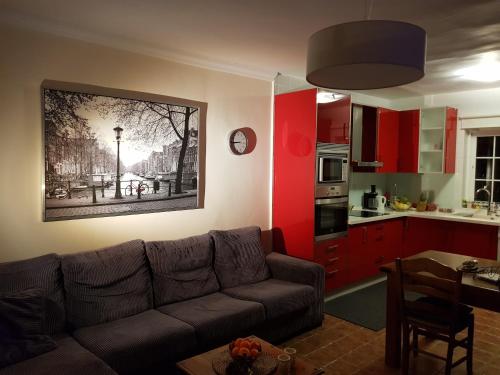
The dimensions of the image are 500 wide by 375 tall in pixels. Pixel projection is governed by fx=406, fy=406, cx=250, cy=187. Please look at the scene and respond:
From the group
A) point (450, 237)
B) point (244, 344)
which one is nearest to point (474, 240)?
point (450, 237)

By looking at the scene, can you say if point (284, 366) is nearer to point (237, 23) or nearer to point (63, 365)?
point (63, 365)

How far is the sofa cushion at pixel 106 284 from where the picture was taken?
2713 millimetres

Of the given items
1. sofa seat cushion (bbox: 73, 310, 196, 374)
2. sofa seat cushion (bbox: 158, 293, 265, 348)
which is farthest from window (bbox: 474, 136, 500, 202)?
sofa seat cushion (bbox: 73, 310, 196, 374)

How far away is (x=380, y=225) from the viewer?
4.84 metres

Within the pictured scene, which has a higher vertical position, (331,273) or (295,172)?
(295,172)

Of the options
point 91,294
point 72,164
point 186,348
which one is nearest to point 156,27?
point 72,164

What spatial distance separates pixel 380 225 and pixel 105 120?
331 centimetres

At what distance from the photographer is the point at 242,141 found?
13.5 ft

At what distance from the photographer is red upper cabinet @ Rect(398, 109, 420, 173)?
17.5 ft

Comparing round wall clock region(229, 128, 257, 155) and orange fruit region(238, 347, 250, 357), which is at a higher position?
round wall clock region(229, 128, 257, 155)

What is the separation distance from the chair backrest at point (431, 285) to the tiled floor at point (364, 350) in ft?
1.76

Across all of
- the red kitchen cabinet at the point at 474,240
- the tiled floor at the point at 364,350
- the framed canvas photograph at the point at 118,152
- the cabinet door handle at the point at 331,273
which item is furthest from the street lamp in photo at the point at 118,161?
the red kitchen cabinet at the point at 474,240

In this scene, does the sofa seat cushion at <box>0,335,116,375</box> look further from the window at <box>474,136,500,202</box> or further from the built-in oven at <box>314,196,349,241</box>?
the window at <box>474,136,500,202</box>

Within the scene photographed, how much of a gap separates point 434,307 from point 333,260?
1629mm
